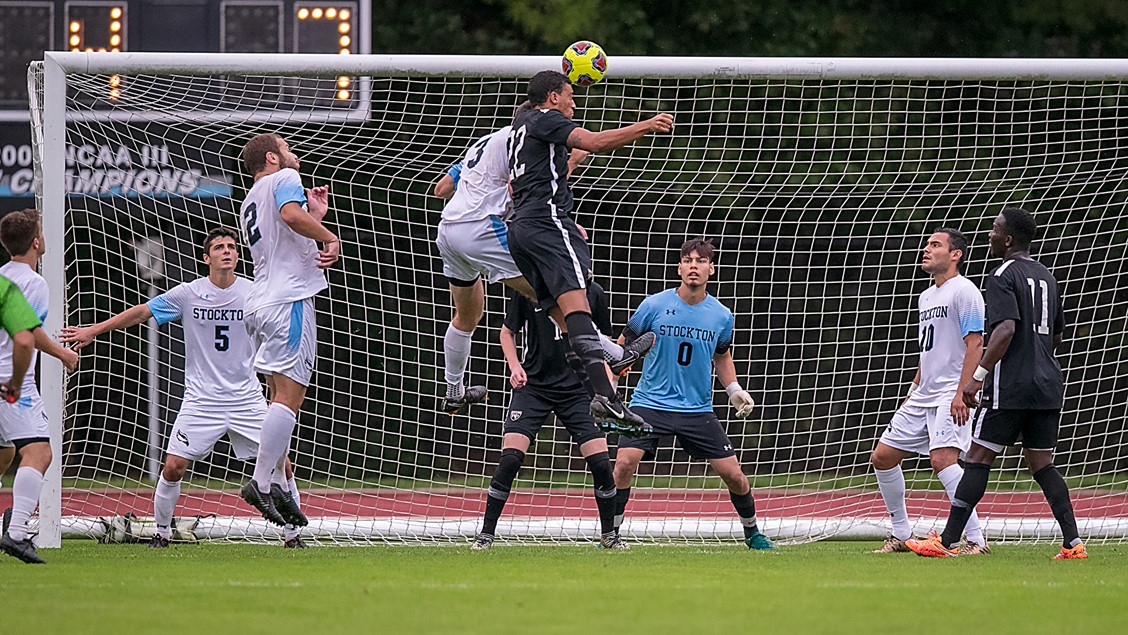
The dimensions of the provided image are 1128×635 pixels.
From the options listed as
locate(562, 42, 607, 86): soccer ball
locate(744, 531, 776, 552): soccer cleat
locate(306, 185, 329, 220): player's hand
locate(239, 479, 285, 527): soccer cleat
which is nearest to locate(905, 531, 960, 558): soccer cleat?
locate(744, 531, 776, 552): soccer cleat

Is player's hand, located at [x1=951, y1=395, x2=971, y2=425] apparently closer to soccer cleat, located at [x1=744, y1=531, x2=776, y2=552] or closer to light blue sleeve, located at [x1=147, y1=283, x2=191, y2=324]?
soccer cleat, located at [x1=744, y1=531, x2=776, y2=552]

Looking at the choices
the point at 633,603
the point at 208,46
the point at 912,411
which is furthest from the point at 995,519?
the point at 208,46

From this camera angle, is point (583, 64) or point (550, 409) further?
point (550, 409)

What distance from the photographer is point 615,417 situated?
746 cm

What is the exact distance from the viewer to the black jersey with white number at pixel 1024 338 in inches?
318

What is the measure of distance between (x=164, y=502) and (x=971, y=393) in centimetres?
493

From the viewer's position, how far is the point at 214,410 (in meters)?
8.99

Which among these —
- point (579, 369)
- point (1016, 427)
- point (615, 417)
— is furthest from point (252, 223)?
point (1016, 427)

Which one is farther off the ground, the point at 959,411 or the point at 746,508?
the point at 959,411

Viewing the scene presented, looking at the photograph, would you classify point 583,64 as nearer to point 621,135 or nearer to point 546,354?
point 621,135

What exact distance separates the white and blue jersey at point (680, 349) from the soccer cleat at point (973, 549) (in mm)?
1825

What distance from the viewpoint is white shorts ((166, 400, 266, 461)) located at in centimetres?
888

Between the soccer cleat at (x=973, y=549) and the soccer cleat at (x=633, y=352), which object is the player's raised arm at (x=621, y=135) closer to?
the soccer cleat at (x=633, y=352)

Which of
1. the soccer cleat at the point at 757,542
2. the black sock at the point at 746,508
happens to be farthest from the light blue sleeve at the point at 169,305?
the soccer cleat at the point at 757,542
